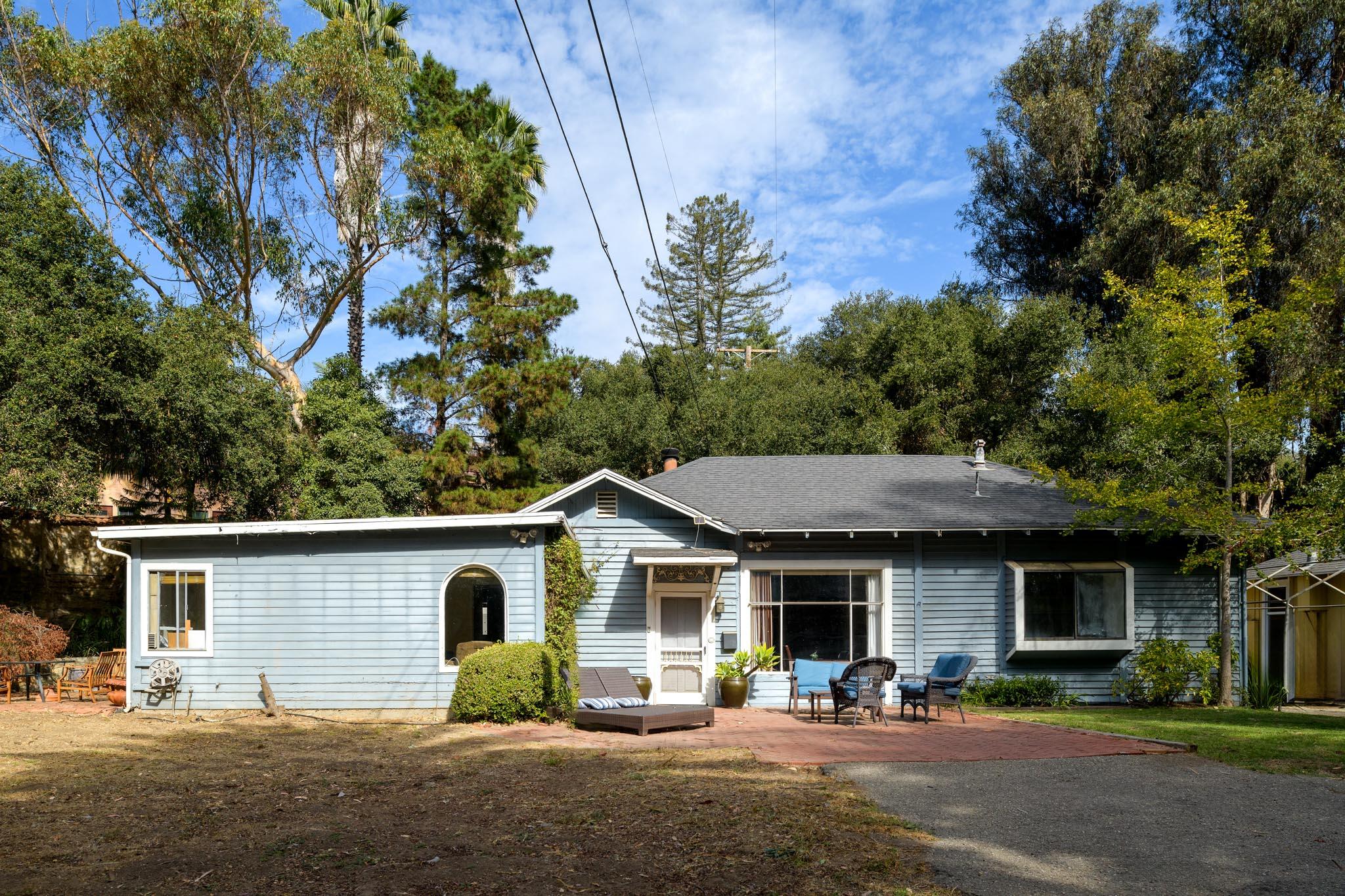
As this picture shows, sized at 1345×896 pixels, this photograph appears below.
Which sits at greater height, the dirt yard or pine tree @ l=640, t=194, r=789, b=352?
pine tree @ l=640, t=194, r=789, b=352

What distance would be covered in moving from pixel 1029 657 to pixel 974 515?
93.7 inches

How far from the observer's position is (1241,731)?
11219 millimetres

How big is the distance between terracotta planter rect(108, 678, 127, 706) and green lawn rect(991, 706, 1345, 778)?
1310 centimetres

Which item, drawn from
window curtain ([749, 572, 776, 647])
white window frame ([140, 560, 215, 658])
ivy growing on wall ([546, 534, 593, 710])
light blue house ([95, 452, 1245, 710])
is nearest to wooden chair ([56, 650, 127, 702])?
light blue house ([95, 452, 1245, 710])

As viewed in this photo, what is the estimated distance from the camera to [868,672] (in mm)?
12922

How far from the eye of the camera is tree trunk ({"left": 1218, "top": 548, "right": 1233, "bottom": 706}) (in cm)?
1457

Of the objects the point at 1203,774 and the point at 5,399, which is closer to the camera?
the point at 1203,774

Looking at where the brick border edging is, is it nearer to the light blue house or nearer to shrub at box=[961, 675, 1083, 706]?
shrub at box=[961, 675, 1083, 706]

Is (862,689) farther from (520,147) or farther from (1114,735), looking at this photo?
(520,147)

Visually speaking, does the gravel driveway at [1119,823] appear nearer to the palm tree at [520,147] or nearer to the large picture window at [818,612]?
the large picture window at [818,612]

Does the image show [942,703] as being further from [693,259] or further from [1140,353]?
[693,259]

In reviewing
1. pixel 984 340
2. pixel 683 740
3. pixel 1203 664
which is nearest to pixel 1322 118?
pixel 984 340

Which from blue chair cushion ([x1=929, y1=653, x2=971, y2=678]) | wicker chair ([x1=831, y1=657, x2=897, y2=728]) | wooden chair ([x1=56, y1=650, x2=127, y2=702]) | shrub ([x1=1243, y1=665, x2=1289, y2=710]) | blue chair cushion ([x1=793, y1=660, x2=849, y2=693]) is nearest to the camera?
wicker chair ([x1=831, y1=657, x2=897, y2=728])

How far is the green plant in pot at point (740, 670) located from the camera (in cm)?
1436
